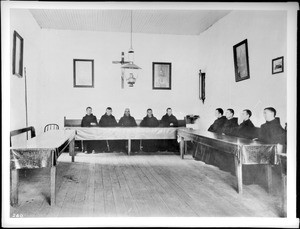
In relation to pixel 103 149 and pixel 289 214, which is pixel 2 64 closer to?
pixel 289 214

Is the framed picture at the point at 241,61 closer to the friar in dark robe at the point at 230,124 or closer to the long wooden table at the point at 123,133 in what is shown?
the friar in dark robe at the point at 230,124

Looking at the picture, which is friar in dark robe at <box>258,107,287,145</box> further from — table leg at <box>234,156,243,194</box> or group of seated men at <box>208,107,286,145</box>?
table leg at <box>234,156,243,194</box>

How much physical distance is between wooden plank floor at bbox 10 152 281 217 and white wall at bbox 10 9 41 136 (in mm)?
1552

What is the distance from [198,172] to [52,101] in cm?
566

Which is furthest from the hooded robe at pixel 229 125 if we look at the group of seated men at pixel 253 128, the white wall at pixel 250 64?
the white wall at pixel 250 64

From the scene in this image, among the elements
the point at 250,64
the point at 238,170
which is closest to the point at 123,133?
the point at 250,64

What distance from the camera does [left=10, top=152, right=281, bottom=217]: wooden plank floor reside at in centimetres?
355

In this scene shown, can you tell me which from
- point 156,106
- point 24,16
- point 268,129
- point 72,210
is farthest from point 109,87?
point 72,210

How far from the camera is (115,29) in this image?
9344 mm

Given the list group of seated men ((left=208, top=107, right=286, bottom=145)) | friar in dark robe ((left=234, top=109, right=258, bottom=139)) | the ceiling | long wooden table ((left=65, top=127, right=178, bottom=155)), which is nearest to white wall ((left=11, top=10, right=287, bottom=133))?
the ceiling

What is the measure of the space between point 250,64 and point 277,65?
1.06 metres

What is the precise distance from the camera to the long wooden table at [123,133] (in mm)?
7332

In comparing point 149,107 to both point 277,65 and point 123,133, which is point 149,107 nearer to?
point 123,133

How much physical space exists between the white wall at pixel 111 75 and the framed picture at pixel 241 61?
278 cm
